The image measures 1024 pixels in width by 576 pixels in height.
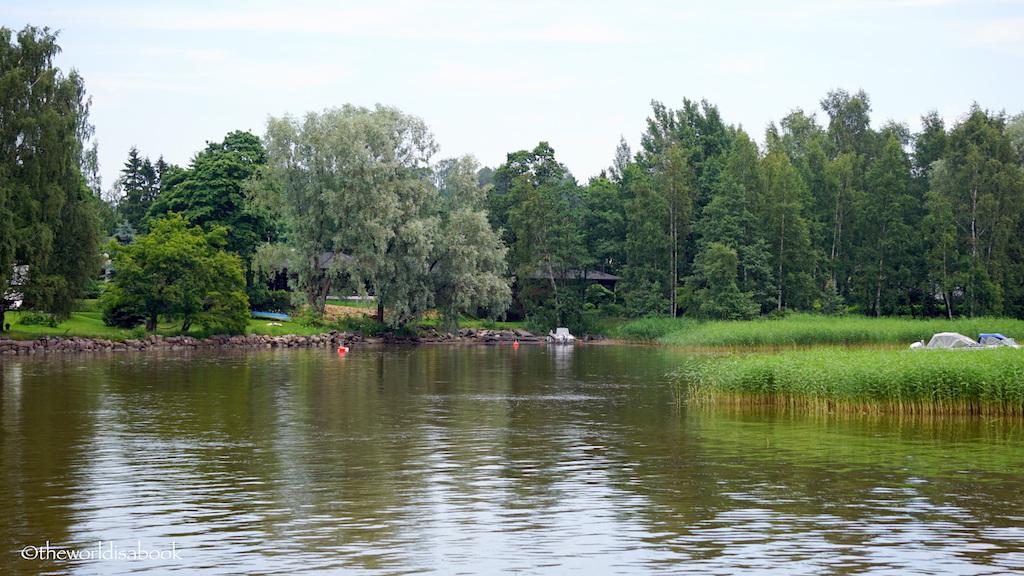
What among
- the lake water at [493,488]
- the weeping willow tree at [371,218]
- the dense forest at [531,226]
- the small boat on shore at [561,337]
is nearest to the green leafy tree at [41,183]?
the dense forest at [531,226]

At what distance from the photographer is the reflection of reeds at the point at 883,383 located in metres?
26.3

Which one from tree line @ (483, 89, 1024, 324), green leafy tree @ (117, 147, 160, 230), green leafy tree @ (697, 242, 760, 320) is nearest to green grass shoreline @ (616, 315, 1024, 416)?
green leafy tree @ (697, 242, 760, 320)

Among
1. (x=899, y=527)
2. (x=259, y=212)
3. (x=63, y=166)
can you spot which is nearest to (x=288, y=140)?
(x=259, y=212)

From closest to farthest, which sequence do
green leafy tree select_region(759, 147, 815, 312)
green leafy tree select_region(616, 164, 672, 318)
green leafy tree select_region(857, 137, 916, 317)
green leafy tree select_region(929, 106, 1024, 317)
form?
green leafy tree select_region(929, 106, 1024, 317) < green leafy tree select_region(759, 147, 815, 312) < green leafy tree select_region(857, 137, 916, 317) < green leafy tree select_region(616, 164, 672, 318)

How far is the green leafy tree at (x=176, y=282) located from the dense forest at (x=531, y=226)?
0.71ft

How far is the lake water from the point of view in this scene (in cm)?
1220

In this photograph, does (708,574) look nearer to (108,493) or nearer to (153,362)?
(108,493)

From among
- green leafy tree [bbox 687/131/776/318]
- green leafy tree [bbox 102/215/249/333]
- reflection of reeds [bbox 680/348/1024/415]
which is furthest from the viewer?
green leafy tree [bbox 687/131/776/318]

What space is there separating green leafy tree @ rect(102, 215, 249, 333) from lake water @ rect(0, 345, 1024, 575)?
38124 millimetres

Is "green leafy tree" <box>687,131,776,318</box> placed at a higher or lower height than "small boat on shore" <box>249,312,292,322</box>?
higher

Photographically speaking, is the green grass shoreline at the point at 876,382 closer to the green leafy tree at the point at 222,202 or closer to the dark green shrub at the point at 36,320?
the dark green shrub at the point at 36,320

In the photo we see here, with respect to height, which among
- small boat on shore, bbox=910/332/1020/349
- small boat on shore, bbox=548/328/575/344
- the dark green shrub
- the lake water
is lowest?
the lake water

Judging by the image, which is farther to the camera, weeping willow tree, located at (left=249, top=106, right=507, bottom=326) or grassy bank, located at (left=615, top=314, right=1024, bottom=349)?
weeping willow tree, located at (left=249, top=106, right=507, bottom=326)

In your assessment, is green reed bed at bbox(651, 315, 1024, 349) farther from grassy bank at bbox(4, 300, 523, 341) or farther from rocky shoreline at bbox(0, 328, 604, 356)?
grassy bank at bbox(4, 300, 523, 341)
